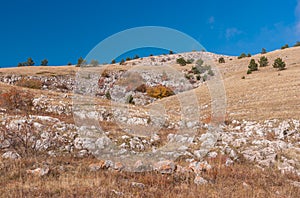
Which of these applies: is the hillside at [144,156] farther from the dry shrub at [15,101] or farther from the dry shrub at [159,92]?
the dry shrub at [159,92]

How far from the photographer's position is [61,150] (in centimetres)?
981

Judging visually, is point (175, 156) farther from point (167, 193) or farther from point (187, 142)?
point (167, 193)

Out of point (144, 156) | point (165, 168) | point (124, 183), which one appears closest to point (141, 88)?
point (144, 156)

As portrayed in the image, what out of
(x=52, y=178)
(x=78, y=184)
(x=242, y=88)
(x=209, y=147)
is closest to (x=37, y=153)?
(x=52, y=178)

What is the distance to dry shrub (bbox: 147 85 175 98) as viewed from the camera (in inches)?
1676

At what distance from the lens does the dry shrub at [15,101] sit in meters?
18.1

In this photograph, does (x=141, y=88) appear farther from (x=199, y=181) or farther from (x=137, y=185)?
(x=137, y=185)

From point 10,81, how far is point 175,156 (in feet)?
149

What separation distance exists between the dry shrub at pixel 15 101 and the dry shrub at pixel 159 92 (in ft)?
79.4

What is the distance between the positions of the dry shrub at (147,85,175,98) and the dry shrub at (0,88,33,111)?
2419 centimetres

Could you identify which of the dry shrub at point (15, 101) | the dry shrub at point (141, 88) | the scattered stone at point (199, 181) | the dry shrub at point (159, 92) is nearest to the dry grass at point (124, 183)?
the scattered stone at point (199, 181)

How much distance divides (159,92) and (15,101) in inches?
1034

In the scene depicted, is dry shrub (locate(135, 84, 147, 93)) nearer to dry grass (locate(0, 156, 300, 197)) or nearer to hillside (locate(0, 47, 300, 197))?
hillside (locate(0, 47, 300, 197))

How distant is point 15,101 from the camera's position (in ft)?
62.4
